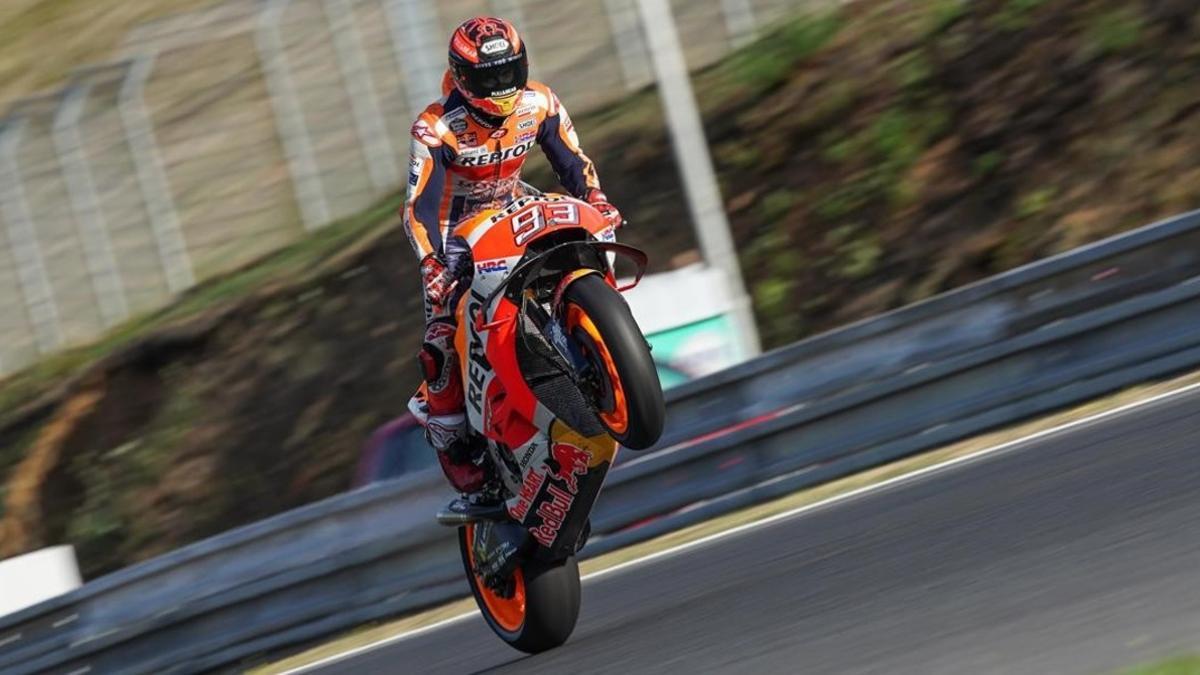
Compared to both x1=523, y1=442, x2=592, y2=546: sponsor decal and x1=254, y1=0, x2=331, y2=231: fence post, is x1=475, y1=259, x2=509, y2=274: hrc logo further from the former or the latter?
x1=254, y1=0, x2=331, y2=231: fence post

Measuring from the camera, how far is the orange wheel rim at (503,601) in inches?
315

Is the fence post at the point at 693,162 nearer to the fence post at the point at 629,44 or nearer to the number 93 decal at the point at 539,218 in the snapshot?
the fence post at the point at 629,44

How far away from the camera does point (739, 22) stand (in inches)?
704

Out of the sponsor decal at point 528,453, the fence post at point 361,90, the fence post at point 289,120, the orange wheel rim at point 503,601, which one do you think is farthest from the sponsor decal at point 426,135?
the fence post at point 289,120

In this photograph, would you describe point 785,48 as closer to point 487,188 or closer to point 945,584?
point 487,188

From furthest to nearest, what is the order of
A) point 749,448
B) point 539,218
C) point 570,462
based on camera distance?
point 749,448 < point 570,462 < point 539,218

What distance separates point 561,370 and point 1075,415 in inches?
159

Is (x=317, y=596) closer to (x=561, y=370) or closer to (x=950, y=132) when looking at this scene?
(x=561, y=370)

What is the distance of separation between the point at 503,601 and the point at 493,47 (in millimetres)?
2275

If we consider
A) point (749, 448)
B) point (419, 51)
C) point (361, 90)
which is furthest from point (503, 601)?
point (361, 90)

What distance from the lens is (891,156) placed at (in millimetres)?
15664

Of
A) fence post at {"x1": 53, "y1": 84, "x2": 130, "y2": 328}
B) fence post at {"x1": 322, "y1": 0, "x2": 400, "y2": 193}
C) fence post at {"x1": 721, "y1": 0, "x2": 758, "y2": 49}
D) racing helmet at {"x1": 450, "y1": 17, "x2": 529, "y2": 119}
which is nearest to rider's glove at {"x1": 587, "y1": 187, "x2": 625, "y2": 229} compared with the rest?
racing helmet at {"x1": 450, "y1": 17, "x2": 529, "y2": 119}

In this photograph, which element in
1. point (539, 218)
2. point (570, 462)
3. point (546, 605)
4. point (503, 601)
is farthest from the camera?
point (503, 601)

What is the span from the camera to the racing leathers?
7.64 meters
